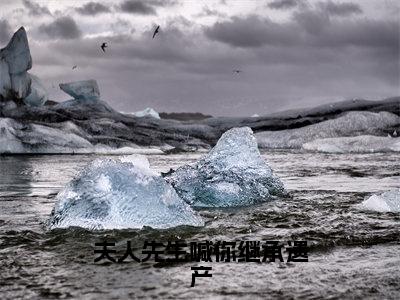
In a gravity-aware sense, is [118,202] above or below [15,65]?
below

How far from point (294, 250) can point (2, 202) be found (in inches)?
179

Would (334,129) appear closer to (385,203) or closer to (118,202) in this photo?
(385,203)

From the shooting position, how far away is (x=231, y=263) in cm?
365

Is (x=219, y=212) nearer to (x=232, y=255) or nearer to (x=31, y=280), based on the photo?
(x=232, y=255)

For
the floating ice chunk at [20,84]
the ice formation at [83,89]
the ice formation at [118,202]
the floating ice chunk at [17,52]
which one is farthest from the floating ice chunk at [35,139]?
the ice formation at [118,202]

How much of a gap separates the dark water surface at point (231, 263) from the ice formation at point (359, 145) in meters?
21.6

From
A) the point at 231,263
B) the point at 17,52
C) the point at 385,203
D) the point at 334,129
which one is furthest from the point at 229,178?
the point at 334,129

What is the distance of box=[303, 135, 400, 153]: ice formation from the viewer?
26781 millimetres

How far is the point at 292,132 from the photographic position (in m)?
35.3

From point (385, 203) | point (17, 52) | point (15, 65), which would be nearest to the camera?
point (385, 203)

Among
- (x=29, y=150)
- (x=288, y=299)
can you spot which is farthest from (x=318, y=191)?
(x=29, y=150)

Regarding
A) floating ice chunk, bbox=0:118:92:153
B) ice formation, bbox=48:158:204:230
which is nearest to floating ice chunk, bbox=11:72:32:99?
floating ice chunk, bbox=0:118:92:153

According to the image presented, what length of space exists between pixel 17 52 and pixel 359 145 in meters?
19.7

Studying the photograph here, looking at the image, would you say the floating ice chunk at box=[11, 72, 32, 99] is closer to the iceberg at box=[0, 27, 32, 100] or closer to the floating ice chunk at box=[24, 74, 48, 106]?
the iceberg at box=[0, 27, 32, 100]
